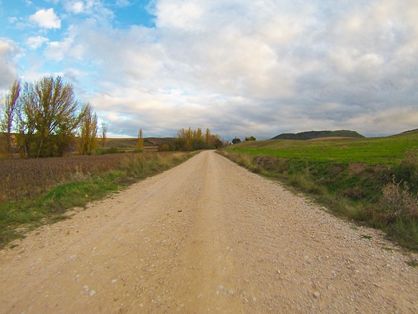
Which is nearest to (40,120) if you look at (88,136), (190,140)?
(88,136)

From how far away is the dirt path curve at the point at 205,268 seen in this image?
250cm

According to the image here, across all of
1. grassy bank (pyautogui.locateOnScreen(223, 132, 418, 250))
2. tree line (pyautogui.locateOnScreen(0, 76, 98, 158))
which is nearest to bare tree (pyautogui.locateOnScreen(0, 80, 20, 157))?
tree line (pyautogui.locateOnScreen(0, 76, 98, 158))

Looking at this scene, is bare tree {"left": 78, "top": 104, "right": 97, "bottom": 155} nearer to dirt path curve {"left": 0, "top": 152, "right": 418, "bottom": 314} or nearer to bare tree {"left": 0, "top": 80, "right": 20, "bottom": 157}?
bare tree {"left": 0, "top": 80, "right": 20, "bottom": 157}

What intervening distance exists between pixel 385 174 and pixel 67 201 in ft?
43.5

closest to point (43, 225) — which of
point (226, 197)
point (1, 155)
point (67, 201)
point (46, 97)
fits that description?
point (67, 201)

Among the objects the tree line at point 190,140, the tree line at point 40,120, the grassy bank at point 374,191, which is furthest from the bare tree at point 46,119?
the tree line at point 190,140

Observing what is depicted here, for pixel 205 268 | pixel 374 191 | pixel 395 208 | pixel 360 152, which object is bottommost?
pixel 374 191

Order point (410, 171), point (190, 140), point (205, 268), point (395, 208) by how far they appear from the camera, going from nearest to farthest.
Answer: point (205, 268)
point (395, 208)
point (410, 171)
point (190, 140)

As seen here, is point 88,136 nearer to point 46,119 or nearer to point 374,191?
point 46,119

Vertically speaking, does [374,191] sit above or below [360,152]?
below

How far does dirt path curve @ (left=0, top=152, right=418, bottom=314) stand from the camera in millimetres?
2496

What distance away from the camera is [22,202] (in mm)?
7027

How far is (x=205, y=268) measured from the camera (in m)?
3.22

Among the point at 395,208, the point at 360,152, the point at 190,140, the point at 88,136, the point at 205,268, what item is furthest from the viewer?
the point at 190,140
